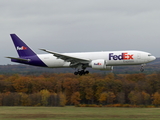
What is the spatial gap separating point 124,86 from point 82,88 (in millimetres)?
13609

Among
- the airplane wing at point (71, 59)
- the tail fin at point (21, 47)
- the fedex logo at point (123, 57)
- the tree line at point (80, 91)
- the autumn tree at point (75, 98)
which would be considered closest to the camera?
the fedex logo at point (123, 57)

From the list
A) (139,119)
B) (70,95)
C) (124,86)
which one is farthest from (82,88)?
(139,119)

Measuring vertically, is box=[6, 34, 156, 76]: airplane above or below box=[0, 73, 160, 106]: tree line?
above

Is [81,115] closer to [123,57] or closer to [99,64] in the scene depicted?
[99,64]

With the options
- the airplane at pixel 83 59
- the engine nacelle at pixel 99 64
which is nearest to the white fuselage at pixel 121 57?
the airplane at pixel 83 59

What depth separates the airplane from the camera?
6050cm

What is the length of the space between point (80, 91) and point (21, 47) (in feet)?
207

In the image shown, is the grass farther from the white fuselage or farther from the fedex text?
the fedex text

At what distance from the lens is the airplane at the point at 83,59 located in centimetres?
6050

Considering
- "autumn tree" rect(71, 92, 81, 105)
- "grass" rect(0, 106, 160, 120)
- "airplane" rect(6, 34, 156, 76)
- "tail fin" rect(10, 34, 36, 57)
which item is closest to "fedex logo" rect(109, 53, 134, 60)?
"airplane" rect(6, 34, 156, 76)

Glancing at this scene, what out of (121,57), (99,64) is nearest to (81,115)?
(99,64)

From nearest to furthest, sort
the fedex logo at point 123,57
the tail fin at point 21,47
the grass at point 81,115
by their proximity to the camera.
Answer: the fedex logo at point 123,57, the tail fin at point 21,47, the grass at point 81,115

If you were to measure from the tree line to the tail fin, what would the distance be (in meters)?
52.0

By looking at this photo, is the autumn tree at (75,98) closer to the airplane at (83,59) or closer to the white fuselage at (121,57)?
the airplane at (83,59)
